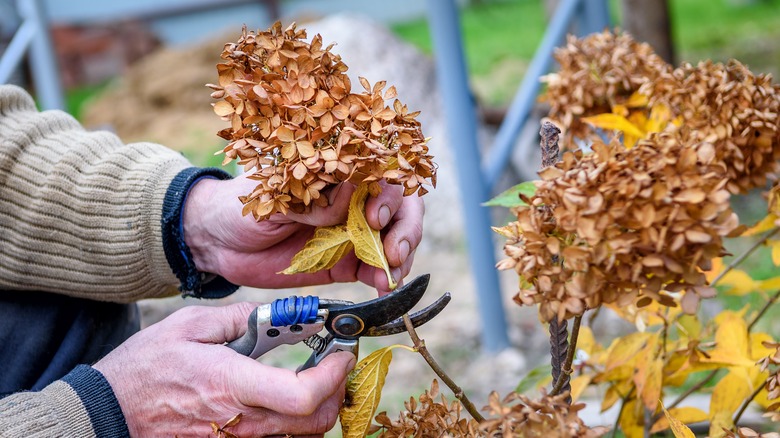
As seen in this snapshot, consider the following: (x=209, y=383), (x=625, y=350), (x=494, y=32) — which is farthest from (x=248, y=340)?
(x=494, y=32)

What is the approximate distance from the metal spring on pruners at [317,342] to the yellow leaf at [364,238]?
0.37ft

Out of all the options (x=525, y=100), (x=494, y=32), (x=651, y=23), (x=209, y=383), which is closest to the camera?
(x=209, y=383)

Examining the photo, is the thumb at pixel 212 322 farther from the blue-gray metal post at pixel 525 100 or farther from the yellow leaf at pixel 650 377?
the blue-gray metal post at pixel 525 100

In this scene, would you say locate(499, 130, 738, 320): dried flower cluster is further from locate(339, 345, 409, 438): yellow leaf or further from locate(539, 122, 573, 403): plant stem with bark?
locate(339, 345, 409, 438): yellow leaf

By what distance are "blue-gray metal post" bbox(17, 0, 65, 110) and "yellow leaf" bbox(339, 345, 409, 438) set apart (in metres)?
3.14

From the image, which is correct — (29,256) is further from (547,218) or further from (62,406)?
(547,218)

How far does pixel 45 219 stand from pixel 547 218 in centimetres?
83

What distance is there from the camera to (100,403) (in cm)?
98

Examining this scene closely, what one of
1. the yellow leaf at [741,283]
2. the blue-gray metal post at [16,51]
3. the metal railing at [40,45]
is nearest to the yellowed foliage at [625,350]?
the yellow leaf at [741,283]

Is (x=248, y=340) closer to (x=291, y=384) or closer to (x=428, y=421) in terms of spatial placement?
(x=291, y=384)

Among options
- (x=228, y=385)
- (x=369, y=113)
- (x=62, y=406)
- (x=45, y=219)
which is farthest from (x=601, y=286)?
(x=45, y=219)

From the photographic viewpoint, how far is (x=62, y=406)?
3.22 ft

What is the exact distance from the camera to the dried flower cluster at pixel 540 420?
0.71 meters

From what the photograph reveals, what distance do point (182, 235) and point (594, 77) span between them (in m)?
0.71
